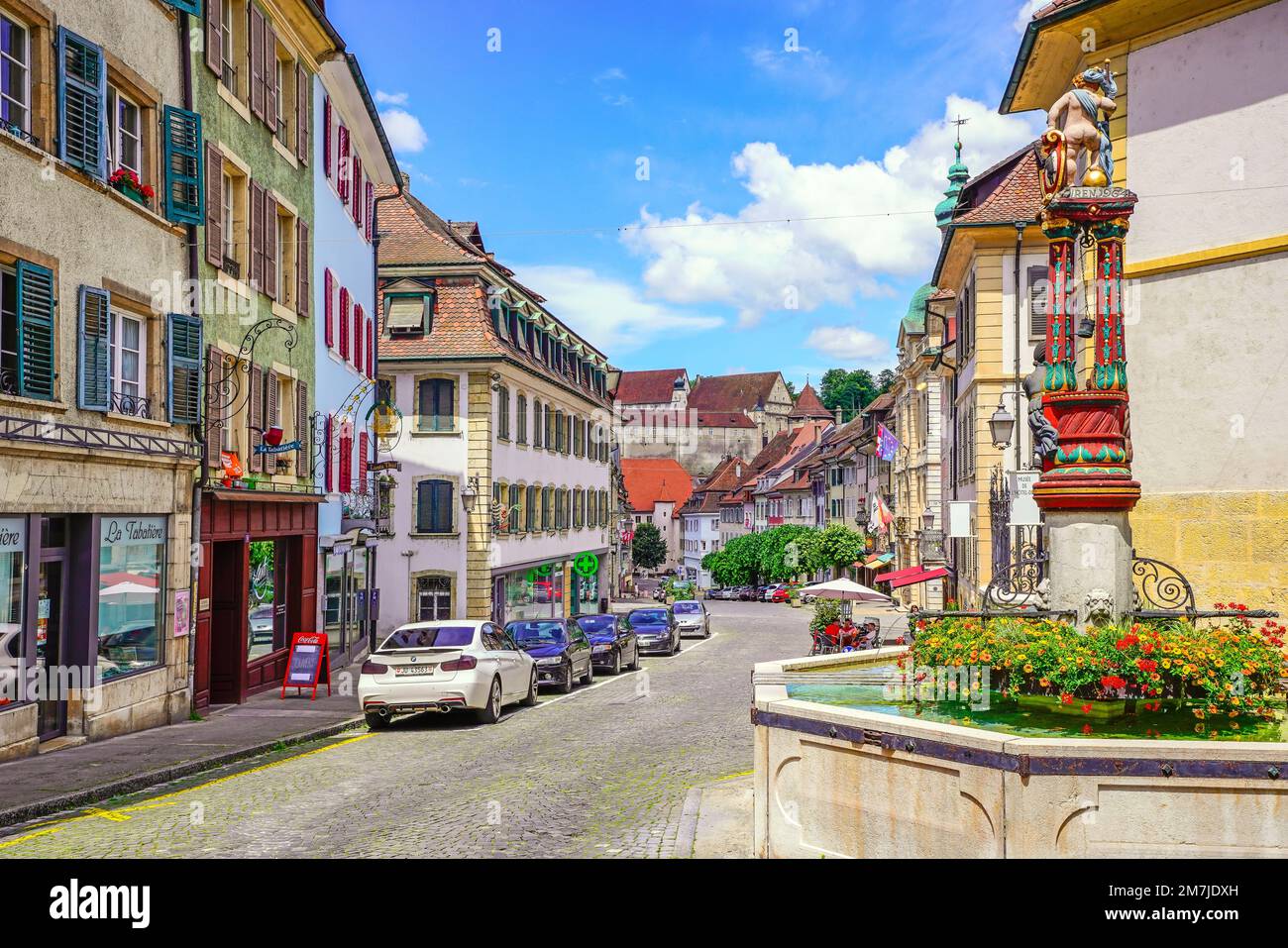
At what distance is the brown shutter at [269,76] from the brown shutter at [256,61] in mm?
160

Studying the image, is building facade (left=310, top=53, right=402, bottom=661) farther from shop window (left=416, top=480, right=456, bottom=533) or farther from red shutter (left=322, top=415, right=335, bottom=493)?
shop window (left=416, top=480, right=456, bottom=533)

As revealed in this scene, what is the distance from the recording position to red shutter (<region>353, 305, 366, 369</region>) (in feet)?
92.9

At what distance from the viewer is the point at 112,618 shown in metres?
15.6

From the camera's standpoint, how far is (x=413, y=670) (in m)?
16.5

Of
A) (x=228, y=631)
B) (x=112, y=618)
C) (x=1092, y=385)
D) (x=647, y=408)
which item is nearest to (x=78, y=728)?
(x=112, y=618)

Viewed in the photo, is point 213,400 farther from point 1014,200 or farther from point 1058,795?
point 1014,200

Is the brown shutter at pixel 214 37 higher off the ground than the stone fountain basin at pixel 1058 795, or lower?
higher

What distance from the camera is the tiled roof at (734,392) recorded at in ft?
534

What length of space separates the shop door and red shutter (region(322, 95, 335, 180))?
42.3ft

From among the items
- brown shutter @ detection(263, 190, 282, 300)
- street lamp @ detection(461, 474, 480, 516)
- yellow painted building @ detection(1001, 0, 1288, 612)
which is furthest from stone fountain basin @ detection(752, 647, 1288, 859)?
street lamp @ detection(461, 474, 480, 516)

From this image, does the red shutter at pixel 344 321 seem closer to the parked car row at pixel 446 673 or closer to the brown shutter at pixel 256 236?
the brown shutter at pixel 256 236

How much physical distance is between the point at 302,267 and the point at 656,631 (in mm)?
15804

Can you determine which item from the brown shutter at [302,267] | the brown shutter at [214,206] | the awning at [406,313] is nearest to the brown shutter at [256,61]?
the brown shutter at [214,206]

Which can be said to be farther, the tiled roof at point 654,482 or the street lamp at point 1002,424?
the tiled roof at point 654,482
